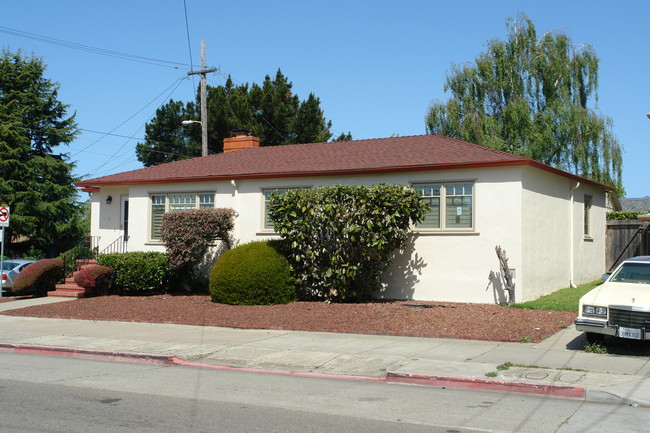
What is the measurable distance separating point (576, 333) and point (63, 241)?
30830 millimetres

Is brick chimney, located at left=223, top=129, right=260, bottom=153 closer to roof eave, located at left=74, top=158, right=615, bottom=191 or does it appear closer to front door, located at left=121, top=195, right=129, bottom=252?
front door, located at left=121, top=195, right=129, bottom=252

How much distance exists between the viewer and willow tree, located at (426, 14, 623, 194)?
1282 inches

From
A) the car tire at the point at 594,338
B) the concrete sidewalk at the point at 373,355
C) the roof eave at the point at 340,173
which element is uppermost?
the roof eave at the point at 340,173

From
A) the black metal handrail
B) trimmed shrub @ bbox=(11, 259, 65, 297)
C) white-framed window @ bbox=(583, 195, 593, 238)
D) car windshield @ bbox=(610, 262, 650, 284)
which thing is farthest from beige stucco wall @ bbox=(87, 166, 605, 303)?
trimmed shrub @ bbox=(11, 259, 65, 297)

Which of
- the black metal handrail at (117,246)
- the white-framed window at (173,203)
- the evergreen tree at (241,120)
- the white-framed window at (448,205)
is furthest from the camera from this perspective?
the evergreen tree at (241,120)

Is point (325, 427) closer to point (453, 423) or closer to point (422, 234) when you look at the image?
point (453, 423)

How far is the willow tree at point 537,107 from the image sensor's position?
32.6 m

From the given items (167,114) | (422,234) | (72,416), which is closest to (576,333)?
(422,234)

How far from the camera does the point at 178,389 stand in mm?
8766

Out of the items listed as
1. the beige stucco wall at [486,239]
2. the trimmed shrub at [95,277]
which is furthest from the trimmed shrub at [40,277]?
the beige stucco wall at [486,239]

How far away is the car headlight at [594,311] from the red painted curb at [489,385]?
8.22 ft

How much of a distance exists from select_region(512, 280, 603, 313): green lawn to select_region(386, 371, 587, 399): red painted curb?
22.0 ft

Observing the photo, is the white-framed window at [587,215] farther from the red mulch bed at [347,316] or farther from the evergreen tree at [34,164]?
the evergreen tree at [34,164]

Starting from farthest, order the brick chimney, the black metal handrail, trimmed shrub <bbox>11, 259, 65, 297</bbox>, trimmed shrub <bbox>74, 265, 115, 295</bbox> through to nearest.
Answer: the brick chimney
the black metal handrail
trimmed shrub <bbox>11, 259, 65, 297</bbox>
trimmed shrub <bbox>74, 265, 115, 295</bbox>
